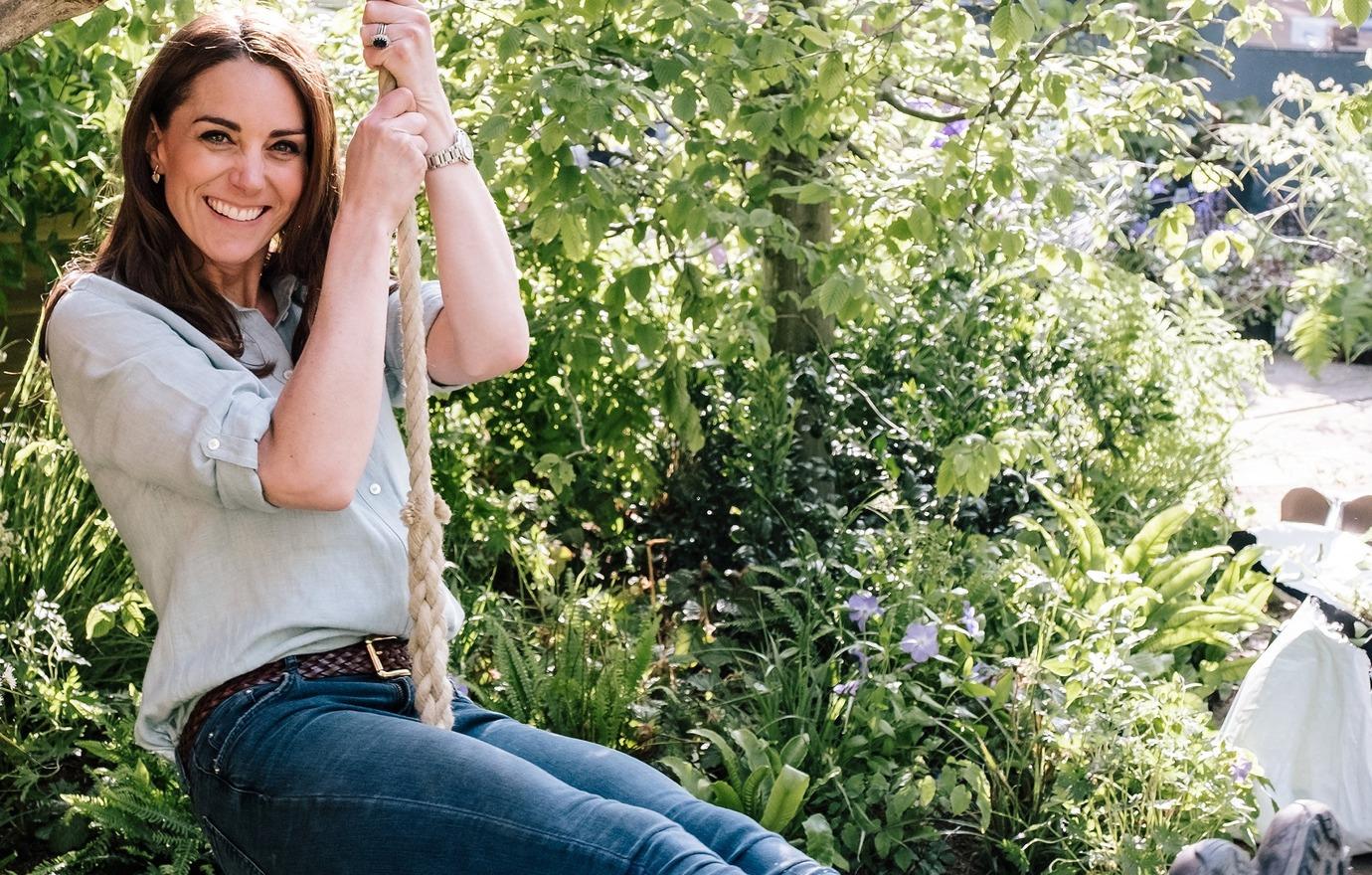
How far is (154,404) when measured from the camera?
5.51 ft

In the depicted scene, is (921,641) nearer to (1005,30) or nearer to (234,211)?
(1005,30)

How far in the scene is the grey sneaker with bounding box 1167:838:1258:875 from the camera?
1938mm

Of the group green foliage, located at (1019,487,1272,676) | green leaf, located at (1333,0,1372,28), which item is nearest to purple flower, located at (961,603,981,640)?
green foliage, located at (1019,487,1272,676)

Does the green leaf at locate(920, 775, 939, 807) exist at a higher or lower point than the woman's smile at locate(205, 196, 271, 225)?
lower

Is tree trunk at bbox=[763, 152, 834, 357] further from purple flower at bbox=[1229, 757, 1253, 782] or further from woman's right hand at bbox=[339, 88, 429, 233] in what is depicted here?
woman's right hand at bbox=[339, 88, 429, 233]

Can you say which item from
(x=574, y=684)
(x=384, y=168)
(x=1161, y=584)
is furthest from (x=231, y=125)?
(x=1161, y=584)

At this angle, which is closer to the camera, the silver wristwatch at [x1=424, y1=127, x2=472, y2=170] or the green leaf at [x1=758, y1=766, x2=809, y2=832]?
the silver wristwatch at [x1=424, y1=127, x2=472, y2=170]

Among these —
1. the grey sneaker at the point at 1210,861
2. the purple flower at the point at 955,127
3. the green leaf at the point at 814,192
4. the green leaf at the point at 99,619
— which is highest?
the green leaf at the point at 814,192

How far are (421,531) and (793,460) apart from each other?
2254 millimetres

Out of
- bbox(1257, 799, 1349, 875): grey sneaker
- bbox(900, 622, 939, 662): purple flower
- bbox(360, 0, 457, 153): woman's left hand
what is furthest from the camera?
bbox(900, 622, 939, 662): purple flower

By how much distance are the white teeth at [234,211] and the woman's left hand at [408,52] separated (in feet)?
0.80

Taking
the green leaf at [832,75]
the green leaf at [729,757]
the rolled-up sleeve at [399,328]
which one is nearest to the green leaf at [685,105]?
the green leaf at [832,75]

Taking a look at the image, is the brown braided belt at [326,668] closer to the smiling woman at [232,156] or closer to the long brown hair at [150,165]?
the long brown hair at [150,165]

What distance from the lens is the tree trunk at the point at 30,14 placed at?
1.73 meters
